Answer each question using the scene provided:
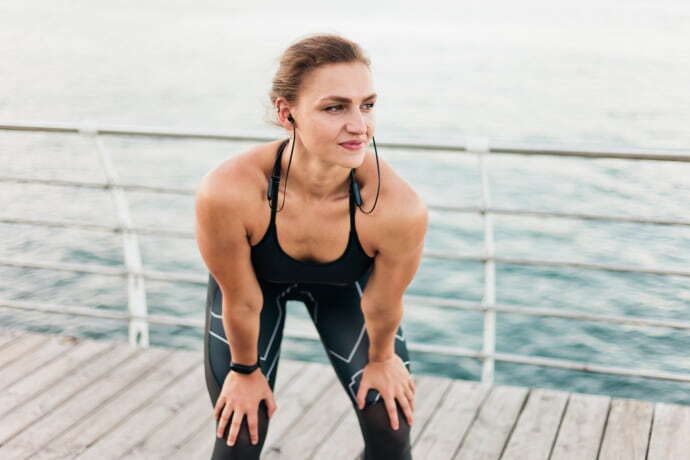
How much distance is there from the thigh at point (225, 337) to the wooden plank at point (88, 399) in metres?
1.00

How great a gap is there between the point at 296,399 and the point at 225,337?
102 cm

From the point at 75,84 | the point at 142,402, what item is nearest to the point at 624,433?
the point at 142,402

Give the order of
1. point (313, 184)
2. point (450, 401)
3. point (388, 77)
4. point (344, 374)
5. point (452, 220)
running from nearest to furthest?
point (313, 184) < point (344, 374) < point (450, 401) < point (452, 220) < point (388, 77)

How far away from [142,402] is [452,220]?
919 centimetres

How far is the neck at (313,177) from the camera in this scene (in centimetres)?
188

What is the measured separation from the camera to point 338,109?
1689 mm

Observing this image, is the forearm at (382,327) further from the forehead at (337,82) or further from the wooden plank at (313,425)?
the wooden plank at (313,425)

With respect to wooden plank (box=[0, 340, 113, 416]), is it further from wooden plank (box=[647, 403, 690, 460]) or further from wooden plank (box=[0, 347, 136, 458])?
wooden plank (box=[647, 403, 690, 460])

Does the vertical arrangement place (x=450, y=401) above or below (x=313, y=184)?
below

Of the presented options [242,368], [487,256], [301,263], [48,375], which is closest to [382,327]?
[301,263]

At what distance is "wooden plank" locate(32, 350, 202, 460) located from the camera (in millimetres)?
2689

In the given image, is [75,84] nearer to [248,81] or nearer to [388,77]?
[248,81]

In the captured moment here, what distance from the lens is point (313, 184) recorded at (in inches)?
75.6

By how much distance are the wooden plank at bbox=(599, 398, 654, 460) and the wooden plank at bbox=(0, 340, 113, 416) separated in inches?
82.2
